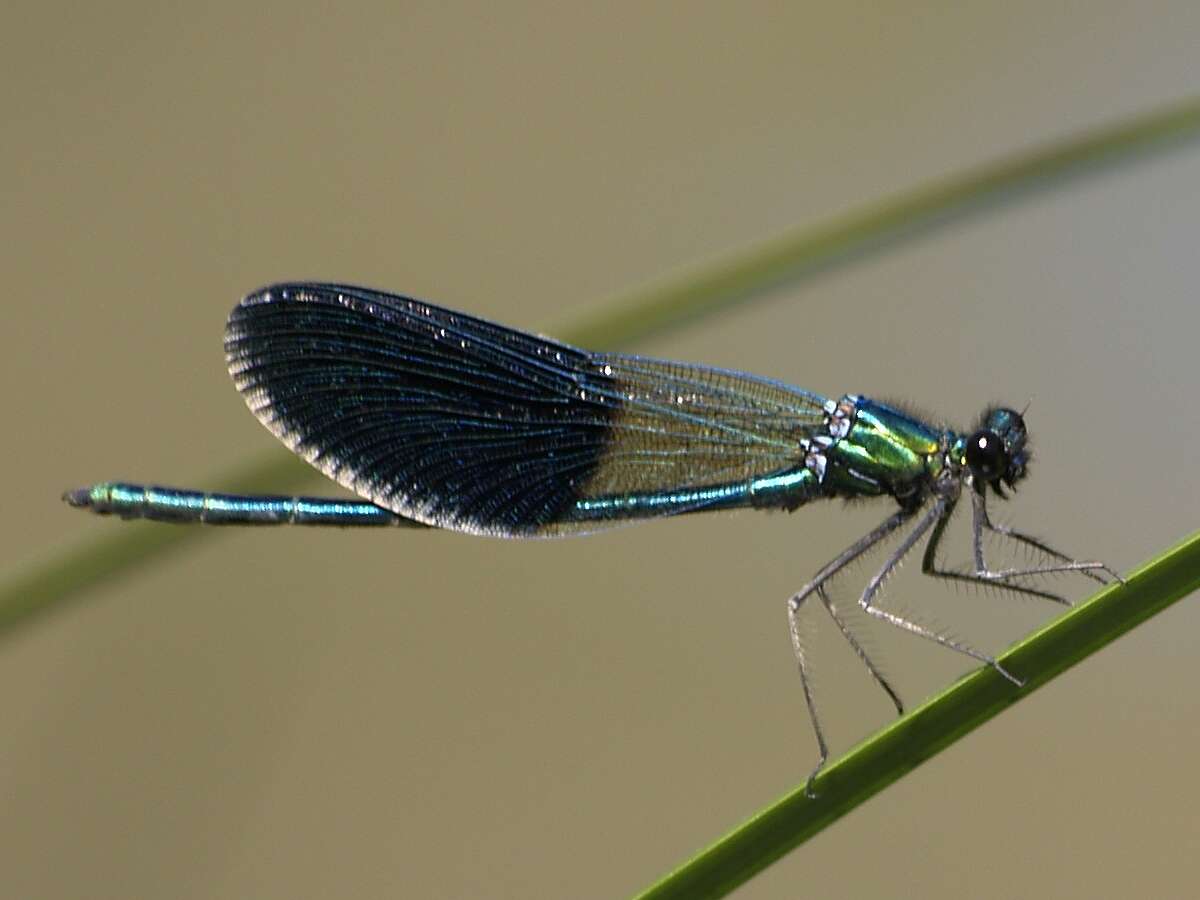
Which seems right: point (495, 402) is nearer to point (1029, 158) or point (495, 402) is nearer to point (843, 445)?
point (843, 445)

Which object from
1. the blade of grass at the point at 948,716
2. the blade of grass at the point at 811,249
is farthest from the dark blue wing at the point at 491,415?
the blade of grass at the point at 948,716

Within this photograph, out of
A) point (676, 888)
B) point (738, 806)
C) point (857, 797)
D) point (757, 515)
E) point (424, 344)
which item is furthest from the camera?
point (757, 515)

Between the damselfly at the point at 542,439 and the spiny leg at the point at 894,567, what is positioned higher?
the damselfly at the point at 542,439

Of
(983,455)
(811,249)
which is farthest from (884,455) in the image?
(811,249)

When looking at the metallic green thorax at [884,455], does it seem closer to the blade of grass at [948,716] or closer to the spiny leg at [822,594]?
the spiny leg at [822,594]

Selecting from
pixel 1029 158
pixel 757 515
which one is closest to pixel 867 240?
pixel 1029 158

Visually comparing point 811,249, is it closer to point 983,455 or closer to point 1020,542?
point 983,455

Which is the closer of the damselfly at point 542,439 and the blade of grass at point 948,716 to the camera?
the blade of grass at point 948,716
